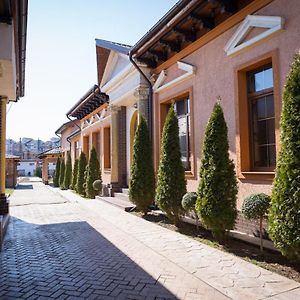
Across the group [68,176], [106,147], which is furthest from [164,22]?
[68,176]

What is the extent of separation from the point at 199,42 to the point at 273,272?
5.46 m

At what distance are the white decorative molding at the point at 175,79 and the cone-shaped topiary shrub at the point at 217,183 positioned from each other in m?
2.20

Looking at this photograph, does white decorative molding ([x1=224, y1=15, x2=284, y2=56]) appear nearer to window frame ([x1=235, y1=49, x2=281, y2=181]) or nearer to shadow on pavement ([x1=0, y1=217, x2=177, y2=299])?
window frame ([x1=235, y1=49, x2=281, y2=181])

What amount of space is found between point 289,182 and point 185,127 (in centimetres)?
Answer: 460

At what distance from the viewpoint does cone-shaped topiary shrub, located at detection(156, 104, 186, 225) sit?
7191 mm

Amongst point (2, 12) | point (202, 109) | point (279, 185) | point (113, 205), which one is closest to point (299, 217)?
point (279, 185)

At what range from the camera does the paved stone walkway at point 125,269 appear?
363cm

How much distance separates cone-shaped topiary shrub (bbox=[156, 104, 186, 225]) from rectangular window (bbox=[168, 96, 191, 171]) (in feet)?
A: 3.04

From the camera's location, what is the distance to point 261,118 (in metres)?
5.96

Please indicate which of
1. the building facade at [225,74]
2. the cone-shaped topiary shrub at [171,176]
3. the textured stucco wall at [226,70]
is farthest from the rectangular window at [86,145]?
the cone-shaped topiary shrub at [171,176]

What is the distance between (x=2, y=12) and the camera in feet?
16.5

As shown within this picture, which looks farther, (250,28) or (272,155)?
(250,28)

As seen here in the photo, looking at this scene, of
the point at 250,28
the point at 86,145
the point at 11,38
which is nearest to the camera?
the point at 11,38

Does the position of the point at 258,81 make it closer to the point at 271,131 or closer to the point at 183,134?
the point at 271,131
